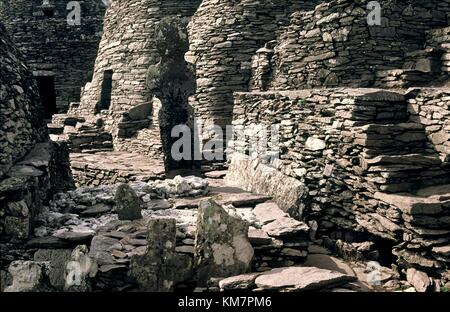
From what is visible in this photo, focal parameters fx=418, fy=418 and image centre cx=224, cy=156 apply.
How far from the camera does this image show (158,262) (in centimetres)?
503

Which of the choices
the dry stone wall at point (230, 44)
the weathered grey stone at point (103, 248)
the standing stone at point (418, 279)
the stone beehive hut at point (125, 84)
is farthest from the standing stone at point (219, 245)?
the stone beehive hut at point (125, 84)

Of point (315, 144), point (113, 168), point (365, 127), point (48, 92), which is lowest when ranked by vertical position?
point (113, 168)

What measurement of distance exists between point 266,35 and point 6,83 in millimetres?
8662

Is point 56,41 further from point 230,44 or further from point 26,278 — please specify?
point 26,278

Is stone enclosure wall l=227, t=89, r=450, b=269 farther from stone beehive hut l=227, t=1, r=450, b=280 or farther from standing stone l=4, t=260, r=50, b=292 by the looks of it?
standing stone l=4, t=260, r=50, b=292

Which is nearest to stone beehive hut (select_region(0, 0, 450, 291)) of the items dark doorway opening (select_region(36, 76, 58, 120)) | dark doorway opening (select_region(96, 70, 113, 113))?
dark doorway opening (select_region(96, 70, 113, 113))

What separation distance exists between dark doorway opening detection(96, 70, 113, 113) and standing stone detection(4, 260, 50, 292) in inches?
591

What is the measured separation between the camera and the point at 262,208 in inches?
277

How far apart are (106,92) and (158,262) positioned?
14991 millimetres

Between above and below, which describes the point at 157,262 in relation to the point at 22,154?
below

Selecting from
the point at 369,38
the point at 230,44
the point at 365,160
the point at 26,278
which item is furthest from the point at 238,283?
the point at 230,44

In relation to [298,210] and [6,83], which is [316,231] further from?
[6,83]

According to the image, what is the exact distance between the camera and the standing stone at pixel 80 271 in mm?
4645

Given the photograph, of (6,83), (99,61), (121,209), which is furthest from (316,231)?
(99,61)
